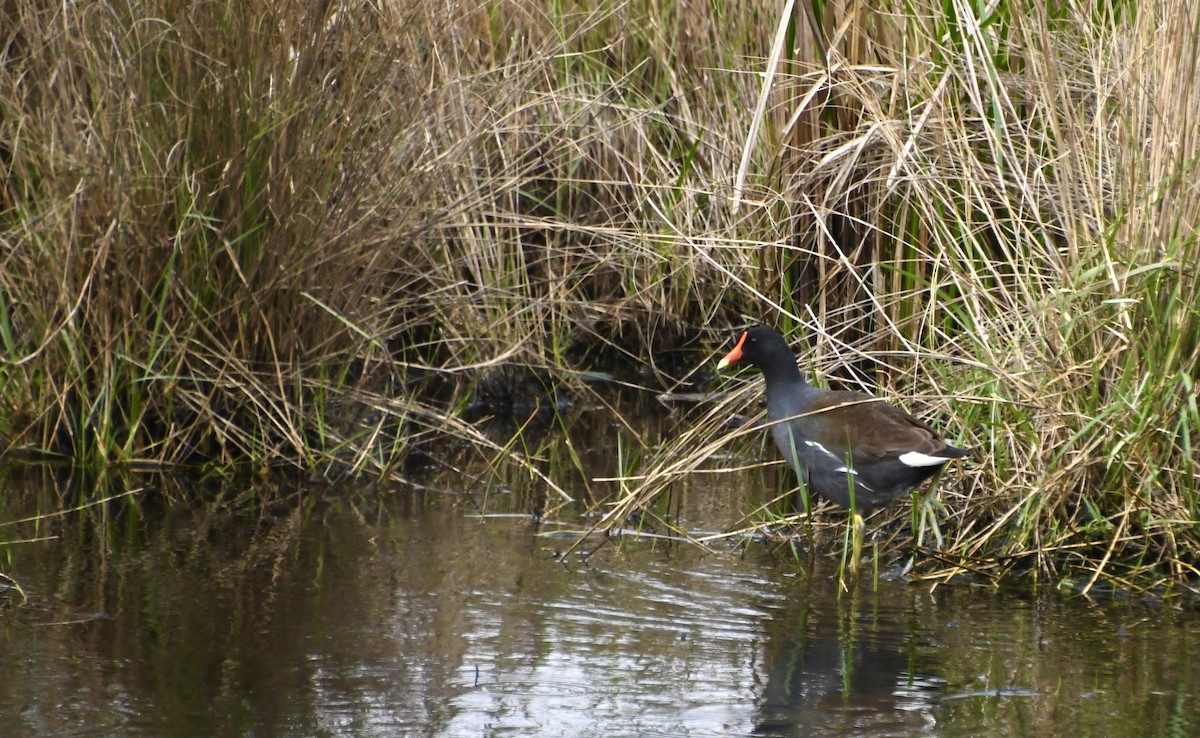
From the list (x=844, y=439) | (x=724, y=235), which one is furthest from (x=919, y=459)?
(x=724, y=235)

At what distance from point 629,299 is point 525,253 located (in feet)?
1.69

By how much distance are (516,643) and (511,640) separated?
0.09 ft

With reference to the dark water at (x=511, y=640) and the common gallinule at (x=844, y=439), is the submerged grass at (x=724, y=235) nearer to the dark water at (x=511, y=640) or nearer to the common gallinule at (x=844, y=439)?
the common gallinule at (x=844, y=439)

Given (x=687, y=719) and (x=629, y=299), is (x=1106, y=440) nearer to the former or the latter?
(x=687, y=719)

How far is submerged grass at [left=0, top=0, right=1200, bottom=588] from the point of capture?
4344 millimetres

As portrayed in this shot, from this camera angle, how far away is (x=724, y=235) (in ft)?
19.0

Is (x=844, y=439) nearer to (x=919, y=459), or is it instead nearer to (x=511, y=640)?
(x=919, y=459)

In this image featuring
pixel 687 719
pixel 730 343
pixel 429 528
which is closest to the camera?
pixel 687 719

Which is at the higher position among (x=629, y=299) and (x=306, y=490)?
(x=629, y=299)

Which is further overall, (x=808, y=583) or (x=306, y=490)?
(x=306, y=490)

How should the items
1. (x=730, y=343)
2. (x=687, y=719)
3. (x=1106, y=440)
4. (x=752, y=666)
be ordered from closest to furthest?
1. (x=687, y=719)
2. (x=752, y=666)
3. (x=1106, y=440)
4. (x=730, y=343)

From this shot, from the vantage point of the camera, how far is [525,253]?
6715mm

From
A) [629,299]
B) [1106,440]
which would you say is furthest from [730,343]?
[1106,440]

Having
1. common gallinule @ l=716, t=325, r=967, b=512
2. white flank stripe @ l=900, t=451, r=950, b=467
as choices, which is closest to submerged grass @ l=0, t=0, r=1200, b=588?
common gallinule @ l=716, t=325, r=967, b=512
